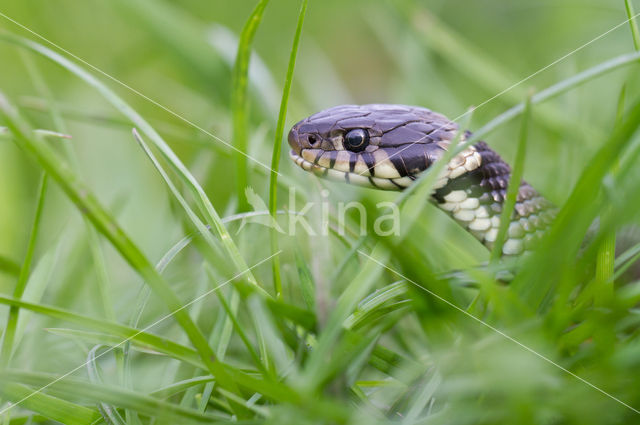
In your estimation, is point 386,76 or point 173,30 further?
point 386,76

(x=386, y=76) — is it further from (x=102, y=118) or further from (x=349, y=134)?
(x=102, y=118)

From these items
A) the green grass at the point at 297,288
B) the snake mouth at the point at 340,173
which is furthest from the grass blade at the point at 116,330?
the snake mouth at the point at 340,173

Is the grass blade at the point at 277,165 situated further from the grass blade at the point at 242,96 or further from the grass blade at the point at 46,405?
the grass blade at the point at 46,405

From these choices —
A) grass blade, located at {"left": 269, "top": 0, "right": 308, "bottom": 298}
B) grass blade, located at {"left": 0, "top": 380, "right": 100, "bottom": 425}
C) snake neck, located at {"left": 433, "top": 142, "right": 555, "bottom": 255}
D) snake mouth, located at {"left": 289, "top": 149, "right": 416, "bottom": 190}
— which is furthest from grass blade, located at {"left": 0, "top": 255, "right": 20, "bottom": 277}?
snake neck, located at {"left": 433, "top": 142, "right": 555, "bottom": 255}

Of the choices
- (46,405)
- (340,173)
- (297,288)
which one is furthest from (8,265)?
(340,173)

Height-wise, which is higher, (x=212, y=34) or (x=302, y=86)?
(x=212, y=34)

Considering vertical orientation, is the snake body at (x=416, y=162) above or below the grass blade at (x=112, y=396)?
above

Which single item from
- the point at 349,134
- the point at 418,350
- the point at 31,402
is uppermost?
the point at 349,134

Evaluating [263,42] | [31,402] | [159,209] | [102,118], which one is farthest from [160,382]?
[263,42]
